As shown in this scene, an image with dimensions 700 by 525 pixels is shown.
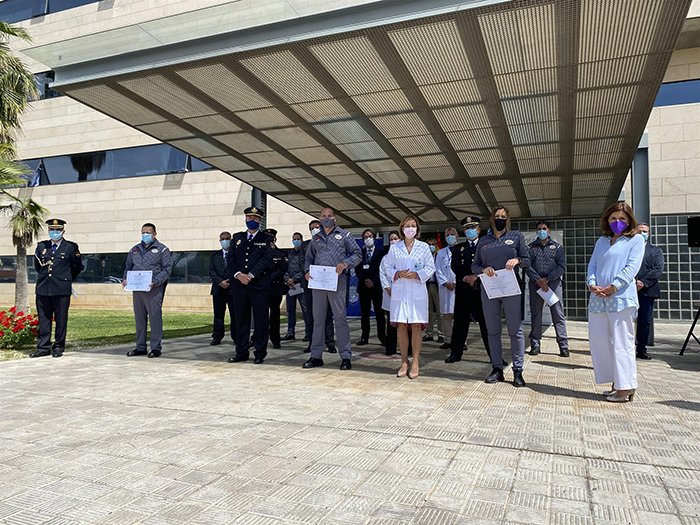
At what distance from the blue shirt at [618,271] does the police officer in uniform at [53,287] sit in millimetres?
7115

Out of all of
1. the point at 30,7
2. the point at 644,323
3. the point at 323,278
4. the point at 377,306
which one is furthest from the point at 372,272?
the point at 30,7

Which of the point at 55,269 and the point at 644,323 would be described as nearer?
the point at 55,269

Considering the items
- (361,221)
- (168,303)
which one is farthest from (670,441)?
(168,303)

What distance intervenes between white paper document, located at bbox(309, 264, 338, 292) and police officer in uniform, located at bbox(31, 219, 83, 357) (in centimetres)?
377

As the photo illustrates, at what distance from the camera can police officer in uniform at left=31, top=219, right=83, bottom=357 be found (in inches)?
295

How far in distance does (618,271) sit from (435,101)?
375 cm

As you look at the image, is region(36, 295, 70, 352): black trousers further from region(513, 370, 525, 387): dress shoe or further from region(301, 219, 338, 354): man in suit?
region(513, 370, 525, 387): dress shoe

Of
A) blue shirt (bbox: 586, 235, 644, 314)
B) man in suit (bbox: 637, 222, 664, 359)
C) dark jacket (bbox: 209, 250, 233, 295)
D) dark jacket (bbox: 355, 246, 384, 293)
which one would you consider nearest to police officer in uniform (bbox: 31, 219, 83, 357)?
dark jacket (bbox: 209, 250, 233, 295)

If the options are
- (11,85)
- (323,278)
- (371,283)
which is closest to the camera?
(323,278)

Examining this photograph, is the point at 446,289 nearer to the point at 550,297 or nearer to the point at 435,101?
the point at 550,297

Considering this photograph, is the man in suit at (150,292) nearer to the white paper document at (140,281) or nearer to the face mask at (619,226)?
the white paper document at (140,281)

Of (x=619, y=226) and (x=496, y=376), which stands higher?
(x=619, y=226)

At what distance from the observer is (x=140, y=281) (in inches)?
301

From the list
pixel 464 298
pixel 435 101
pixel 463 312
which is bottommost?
pixel 463 312
